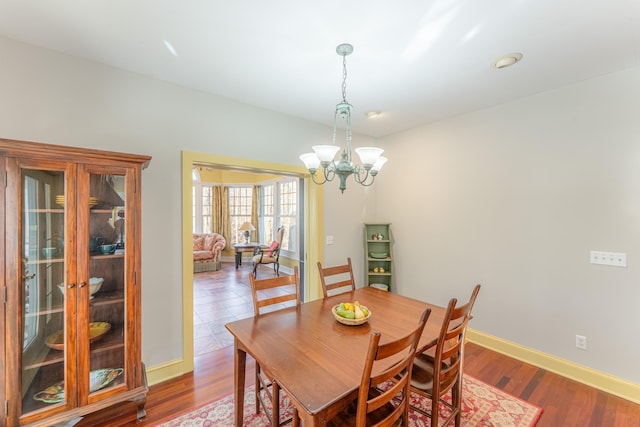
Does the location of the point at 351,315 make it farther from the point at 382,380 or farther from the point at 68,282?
the point at 68,282

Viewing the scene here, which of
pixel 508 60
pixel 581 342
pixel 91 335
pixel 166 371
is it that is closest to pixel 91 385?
pixel 91 335

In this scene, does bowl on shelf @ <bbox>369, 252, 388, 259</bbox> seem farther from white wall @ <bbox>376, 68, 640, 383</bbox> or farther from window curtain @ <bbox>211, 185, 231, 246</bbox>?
window curtain @ <bbox>211, 185, 231, 246</bbox>

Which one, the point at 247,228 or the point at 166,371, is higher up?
the point at 247,228

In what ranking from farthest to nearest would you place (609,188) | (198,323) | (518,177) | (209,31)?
(198,323), (518,177), (609,188), (209,31)

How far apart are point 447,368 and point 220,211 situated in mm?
7459

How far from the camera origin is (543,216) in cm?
263

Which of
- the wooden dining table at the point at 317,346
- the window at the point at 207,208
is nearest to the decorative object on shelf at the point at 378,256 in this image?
the wooden dining table at the point at 317,346

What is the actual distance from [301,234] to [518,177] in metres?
2.72

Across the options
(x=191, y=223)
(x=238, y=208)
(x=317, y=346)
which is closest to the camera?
(x=317, y=346)

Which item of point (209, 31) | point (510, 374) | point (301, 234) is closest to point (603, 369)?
point (510, 374)

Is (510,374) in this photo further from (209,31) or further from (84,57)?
(84,57)

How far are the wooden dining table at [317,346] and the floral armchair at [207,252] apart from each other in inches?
211

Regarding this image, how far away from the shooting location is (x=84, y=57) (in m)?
2.07

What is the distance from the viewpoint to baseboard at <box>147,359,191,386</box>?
2320 millimetres
